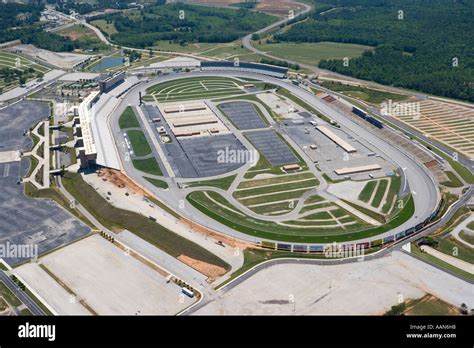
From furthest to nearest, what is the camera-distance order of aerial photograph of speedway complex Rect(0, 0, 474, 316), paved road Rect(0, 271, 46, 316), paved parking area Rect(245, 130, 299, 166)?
paved parking area Rect(245, 130, 299, 166) < aerial photograph of speedway complex Rect(0, 0, 474, 316) < paved road Rect(0, 271, 46, 316)

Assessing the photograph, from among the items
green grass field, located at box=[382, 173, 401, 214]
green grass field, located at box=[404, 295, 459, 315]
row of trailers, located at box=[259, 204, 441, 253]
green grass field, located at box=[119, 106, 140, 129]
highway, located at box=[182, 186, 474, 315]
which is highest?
green grass field, located at box=[119, 106, 140, 129]

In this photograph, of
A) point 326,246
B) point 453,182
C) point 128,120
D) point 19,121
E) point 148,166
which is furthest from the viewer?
point 19,121

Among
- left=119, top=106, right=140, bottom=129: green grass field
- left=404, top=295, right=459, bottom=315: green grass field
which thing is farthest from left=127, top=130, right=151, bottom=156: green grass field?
left=404, top=295, right=459, bottom=315: green grass field

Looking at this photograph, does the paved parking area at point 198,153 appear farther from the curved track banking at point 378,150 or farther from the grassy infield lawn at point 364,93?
the grassy infield lawn at point 364,93

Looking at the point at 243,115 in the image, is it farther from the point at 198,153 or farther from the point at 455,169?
the point at 455,169

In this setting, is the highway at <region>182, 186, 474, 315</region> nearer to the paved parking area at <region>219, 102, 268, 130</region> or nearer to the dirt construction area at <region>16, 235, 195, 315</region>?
the dirt construction area at <region>16, 235, 195, 315</region>

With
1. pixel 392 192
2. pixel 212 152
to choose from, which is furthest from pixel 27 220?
pixel 392 192

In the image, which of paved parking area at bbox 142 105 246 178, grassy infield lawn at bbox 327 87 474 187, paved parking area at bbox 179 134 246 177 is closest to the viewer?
grassy infield lawn at bbox 327 87 474 187
